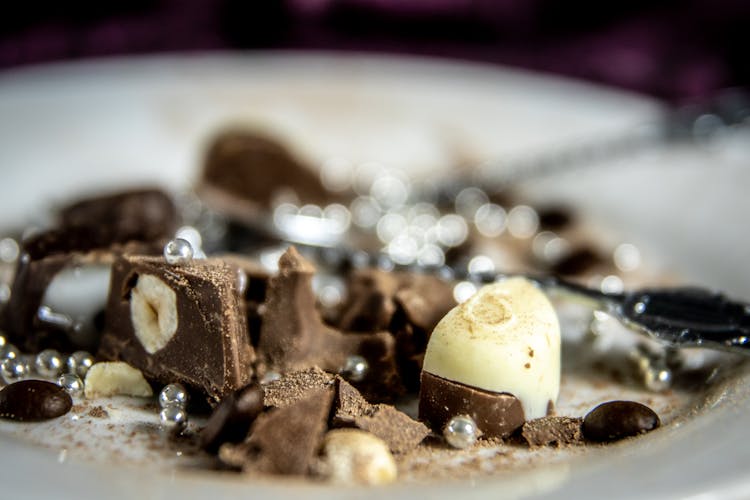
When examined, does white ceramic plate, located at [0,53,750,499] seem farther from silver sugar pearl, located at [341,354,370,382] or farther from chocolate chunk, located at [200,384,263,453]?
chocolate chunk, located at [200,384,263,453]

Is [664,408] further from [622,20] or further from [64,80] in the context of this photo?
A: [622,20]

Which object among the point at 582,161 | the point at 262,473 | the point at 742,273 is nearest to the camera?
the point at 262,473

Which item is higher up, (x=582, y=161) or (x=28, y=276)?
(x=582, y=161)

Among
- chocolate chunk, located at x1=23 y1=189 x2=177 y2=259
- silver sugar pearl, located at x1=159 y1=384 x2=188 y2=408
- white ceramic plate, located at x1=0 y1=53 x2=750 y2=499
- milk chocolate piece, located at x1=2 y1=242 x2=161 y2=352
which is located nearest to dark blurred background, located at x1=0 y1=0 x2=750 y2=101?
white ceramic plate, located at x1=0 y1=53 x2=750 y2=499

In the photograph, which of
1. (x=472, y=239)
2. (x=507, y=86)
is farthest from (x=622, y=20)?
(x=472, y=239)

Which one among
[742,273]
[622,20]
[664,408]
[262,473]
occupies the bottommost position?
[262,473]

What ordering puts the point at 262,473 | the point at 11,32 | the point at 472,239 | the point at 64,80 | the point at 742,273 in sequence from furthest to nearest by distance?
the point at 11,32, the point at 64,80, the point at 472,239, the point at 742,273, the point at 262,473
